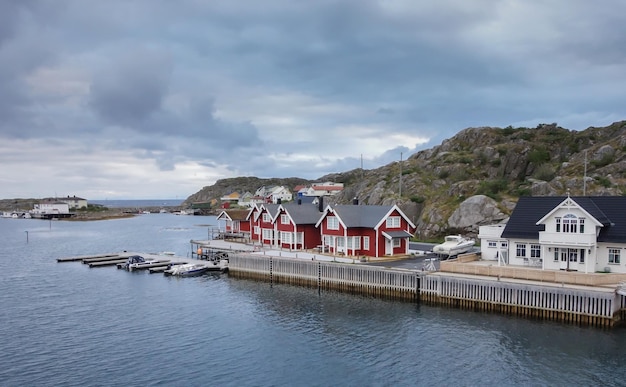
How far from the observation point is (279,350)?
33344mm

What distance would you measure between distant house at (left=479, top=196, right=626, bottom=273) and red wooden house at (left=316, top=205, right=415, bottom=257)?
43.6 feet

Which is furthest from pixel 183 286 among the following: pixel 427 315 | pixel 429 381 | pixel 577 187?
pixel 577 187

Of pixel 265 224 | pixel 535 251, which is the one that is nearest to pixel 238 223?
pixel 265 224

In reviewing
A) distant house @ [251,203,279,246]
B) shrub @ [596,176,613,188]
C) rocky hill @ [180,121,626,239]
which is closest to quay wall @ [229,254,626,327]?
distant house @ [251,203,279,246]

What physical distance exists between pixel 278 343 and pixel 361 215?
26.0m

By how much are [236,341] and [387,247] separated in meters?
25.5

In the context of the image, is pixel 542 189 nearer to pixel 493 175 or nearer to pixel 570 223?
pixel 493 175

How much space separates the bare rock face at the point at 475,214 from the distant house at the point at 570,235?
28363 millimetres

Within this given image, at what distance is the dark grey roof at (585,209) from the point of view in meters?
40.5

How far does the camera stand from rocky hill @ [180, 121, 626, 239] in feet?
253

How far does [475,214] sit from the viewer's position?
75.3 meters

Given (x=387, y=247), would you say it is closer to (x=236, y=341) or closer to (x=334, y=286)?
(x=334, y=286)

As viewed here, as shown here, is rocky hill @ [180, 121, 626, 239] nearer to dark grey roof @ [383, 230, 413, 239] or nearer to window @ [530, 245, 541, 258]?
dark grey roof @ [383, 230, 413, 239]

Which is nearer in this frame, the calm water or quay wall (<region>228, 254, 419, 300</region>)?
the calm water
